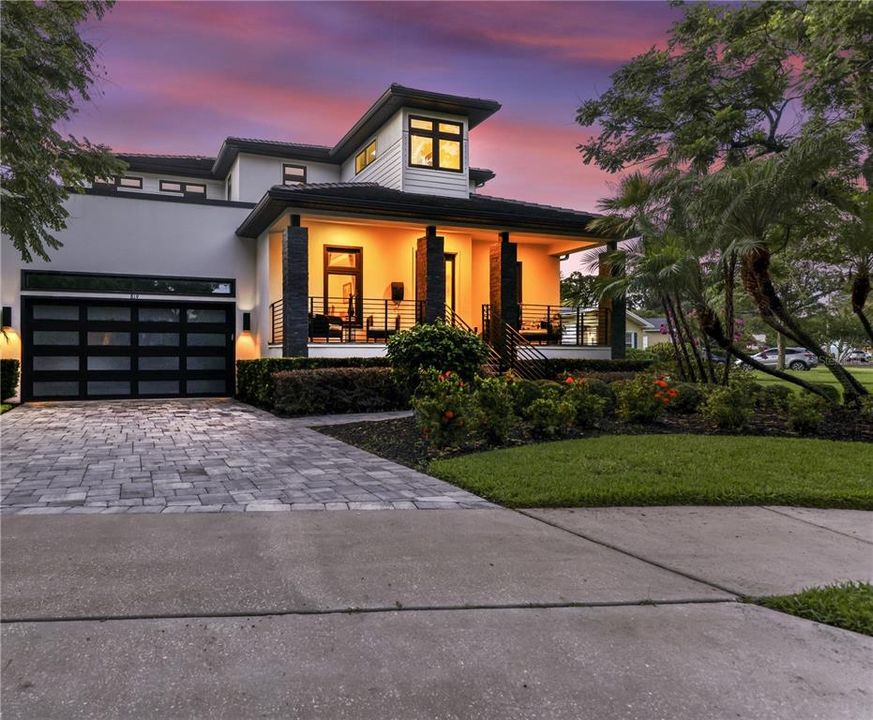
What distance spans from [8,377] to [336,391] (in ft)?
26.9

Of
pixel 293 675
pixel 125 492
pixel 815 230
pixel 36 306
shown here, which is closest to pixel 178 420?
pixel 125 492

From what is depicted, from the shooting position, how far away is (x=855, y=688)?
2.23 meters

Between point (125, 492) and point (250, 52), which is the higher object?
point (250, 52)

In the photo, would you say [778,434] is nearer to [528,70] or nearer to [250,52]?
[528,70]

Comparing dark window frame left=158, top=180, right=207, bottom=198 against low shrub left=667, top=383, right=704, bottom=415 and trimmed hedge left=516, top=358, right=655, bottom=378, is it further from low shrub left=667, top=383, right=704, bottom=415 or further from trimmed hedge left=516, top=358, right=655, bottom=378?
low shrub left=667, top=383, right=704, bottom=415

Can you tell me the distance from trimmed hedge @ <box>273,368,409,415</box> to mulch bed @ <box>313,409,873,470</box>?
1929 millimetres

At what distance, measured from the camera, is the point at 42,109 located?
807cm

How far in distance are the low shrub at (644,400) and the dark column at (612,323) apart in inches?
275

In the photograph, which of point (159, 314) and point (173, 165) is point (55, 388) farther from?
point (173, 165)

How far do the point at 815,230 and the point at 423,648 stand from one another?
40.9 ft

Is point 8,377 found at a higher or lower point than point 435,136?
lower

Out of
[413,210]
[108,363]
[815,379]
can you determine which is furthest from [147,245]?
[815,379]

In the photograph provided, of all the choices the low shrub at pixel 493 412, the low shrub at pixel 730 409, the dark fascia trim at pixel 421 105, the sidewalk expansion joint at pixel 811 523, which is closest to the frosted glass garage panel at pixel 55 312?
the dark fascia trim at pixel 421 105

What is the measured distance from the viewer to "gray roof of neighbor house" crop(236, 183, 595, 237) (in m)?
13.0
